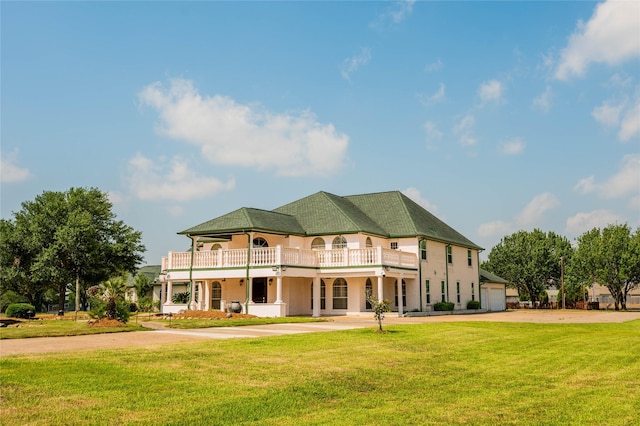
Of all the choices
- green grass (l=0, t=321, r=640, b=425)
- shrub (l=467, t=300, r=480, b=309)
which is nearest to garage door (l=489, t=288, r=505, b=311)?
shrub (l=467, t=300, r=480, b=309)

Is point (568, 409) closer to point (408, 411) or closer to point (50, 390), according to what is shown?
point (408, 411)

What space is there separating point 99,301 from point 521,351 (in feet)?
48.8

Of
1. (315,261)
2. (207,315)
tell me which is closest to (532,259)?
(315,261)

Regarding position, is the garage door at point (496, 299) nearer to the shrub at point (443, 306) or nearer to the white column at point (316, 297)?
the shrub at point (443, 306)

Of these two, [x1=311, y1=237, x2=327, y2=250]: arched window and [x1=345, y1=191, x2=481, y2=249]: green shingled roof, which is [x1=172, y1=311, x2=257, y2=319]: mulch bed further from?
[x1=345, y1=191, x2=481, y2=249]: green shingled roof

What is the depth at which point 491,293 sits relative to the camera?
5025 centimetres

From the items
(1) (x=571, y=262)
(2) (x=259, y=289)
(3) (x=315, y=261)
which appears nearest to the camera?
(3) (x=315, y=261)

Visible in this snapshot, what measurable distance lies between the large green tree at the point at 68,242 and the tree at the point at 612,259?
45317 mm

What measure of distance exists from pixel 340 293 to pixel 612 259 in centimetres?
3743

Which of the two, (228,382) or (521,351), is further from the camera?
(521,351)

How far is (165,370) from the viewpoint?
32.0ft

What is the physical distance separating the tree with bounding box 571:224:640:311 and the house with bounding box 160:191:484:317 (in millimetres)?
26246

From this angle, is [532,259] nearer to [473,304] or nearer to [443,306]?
[473,304]

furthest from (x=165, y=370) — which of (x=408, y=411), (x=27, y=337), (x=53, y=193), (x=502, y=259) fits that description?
(x=502, y=259)
